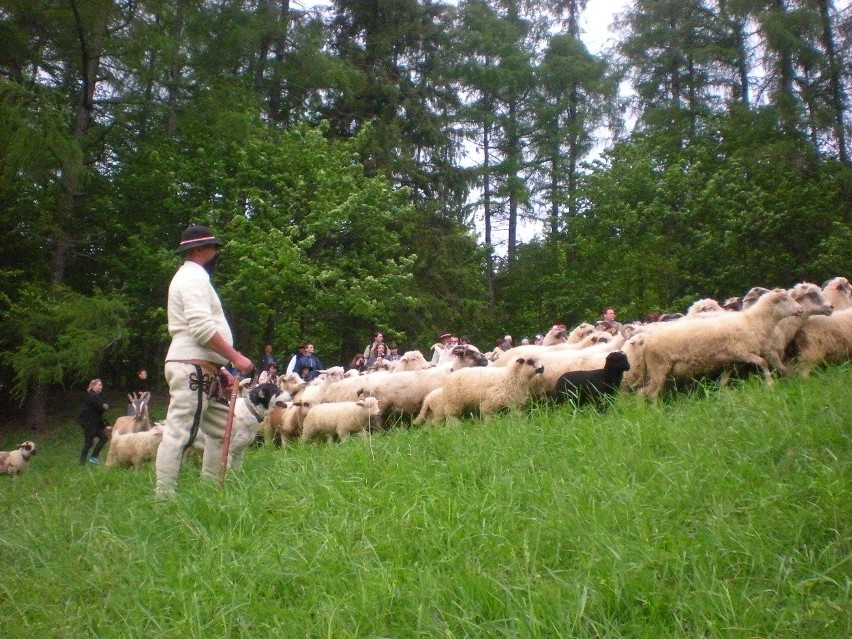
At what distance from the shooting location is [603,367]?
373 inches

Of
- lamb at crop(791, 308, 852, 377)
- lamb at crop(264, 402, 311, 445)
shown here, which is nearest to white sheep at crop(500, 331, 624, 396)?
lamb at crop(791, 308, 852, 377)

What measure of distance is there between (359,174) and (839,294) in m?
18.3

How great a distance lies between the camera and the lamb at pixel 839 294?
10648 millimetres

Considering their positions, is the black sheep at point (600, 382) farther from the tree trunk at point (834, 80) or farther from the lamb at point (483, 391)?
the tree trunk at point (834, 80)

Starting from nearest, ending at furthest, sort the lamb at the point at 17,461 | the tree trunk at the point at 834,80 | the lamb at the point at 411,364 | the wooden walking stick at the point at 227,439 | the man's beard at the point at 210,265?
the wooden walking stick at the point at 227,439, the man's beard at the point at 210,265, the lamb at the point at 411,364, the lamb at the point at 17,461, the tree trunk at the point at 834,80

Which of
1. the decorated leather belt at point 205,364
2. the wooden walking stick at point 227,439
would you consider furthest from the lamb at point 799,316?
the decorated leather belt at point 205,364

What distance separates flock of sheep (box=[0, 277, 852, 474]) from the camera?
880 cm

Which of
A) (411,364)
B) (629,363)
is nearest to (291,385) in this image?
(411,364)

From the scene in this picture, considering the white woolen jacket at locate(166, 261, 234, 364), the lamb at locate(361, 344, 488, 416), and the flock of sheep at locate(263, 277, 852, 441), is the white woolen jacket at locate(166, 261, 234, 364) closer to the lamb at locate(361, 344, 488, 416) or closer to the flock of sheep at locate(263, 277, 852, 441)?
the flock of sheep at locate(263, 277, 852, 441)

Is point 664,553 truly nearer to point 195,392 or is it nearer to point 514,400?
point 195,392

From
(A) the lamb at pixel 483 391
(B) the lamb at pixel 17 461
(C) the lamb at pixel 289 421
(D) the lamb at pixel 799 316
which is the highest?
(D) the lamb at pixel 799 316

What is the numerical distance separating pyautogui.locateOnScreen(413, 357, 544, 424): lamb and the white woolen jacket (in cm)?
342

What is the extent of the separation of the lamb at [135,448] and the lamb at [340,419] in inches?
85.8

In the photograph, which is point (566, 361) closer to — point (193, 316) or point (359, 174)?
point (193, 316)
